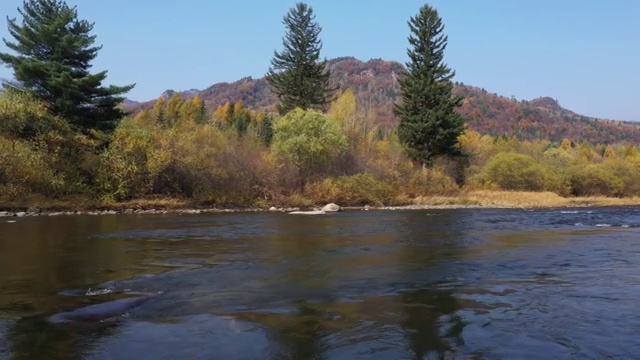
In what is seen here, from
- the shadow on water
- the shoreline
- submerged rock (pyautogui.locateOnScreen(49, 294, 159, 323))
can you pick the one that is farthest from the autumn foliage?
the shadow on water

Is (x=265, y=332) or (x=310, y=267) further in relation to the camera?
(x=310, y=267)

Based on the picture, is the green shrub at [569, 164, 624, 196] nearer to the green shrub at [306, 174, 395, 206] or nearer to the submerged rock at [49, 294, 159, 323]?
the green shrub at [306, 174, 395, 206]

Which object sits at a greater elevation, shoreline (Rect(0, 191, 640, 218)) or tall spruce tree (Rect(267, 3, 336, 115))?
tall spruce tree (Rect(267, 3, 336, 115))

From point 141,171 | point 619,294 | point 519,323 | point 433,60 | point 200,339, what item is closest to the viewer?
point 200,339

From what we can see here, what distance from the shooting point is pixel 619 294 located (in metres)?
10.9

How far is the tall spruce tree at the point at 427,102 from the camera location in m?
55.3

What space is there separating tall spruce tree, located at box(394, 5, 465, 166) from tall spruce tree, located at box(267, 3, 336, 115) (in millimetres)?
8949

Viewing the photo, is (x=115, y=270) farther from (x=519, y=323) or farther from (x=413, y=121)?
(x=413, y=121)

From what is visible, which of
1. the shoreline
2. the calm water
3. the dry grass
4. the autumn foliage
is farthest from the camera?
the dry grass

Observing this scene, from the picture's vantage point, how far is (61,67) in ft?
125

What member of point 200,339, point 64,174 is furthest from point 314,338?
point 64,174

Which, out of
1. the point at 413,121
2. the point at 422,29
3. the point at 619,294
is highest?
the point at 422,29

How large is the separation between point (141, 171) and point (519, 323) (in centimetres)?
3755

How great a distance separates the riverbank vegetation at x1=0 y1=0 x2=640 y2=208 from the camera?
37.8 metres
